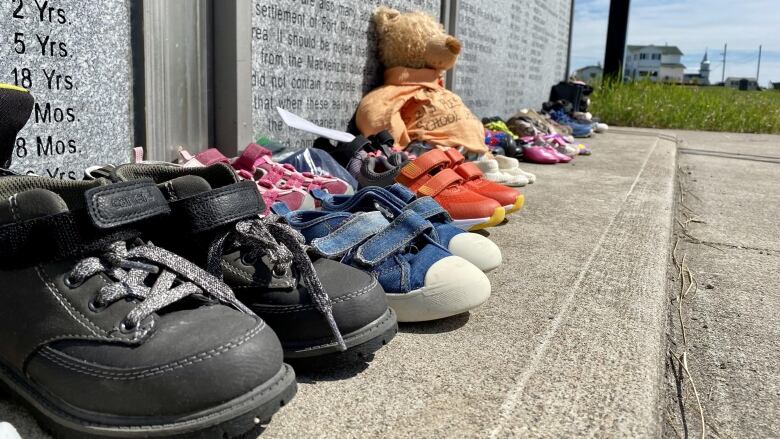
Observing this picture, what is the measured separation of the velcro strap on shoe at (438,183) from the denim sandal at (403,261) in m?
0.69

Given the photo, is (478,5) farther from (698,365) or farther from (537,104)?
(698,365)

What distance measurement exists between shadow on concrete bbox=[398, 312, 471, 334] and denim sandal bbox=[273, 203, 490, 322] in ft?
0.09

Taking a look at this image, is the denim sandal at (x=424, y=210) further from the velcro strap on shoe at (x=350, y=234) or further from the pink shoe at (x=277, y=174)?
the pink shoe at (x=277, y=174)

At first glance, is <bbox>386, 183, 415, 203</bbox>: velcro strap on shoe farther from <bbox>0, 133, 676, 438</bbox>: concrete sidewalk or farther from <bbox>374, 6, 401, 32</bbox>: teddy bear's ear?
<bbox>374, 6, 401, 32</bbox>: teddy bear's ear

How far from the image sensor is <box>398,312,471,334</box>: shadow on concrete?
1.56 meters

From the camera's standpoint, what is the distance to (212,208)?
119 cm

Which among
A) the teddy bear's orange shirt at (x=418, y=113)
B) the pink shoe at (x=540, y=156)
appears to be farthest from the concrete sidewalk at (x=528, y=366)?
the pink shoe at (x=540, y=156)

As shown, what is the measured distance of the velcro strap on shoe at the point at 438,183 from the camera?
7.73 ft

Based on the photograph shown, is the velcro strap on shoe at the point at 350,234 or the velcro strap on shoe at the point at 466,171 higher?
the velcro strap on shoe at the point at 466,171

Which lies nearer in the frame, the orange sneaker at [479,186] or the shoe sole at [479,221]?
the shoe sole at [479,221]

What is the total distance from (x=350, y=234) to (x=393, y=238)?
0.37ft

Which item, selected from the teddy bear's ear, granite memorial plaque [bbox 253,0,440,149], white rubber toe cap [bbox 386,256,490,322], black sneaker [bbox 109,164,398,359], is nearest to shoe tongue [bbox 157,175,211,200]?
black sneaker [bbox 109,164,398,359]

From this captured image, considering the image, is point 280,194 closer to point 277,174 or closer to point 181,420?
point 277,174

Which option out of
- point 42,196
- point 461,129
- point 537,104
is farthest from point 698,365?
point 537,104
